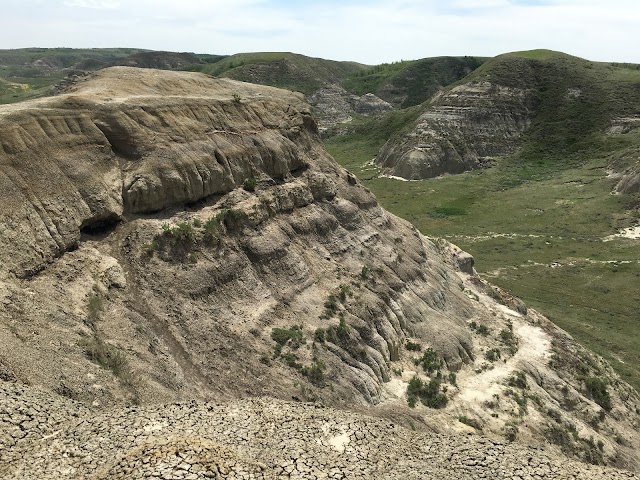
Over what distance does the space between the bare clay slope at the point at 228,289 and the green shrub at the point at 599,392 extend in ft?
0.39

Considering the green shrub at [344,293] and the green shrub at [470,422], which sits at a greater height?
the green shrub at [344,293]

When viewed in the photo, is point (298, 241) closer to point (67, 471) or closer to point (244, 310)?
point (244, 310)

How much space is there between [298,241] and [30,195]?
1576cm

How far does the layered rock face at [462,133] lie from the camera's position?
113m

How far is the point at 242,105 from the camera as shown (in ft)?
123

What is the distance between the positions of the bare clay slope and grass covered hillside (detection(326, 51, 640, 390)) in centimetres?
1467

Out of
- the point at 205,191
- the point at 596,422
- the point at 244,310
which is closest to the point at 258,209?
the point at 205,191

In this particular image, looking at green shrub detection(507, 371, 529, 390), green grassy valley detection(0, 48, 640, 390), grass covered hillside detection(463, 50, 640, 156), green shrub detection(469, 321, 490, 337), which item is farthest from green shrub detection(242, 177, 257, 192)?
grass covered hillside detection(463, 50, 640, 156)

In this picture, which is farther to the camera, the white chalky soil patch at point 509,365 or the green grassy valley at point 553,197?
the green grassy valley at point 553,197

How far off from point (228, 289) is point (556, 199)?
256 feet

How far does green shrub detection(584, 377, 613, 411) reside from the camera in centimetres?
3434

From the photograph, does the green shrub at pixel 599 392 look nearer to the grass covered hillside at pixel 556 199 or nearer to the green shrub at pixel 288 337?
the grass covered hillside at pixel 556 199

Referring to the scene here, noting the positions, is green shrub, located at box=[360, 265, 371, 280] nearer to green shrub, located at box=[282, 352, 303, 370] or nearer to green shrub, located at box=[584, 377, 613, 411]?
green shrub, located at box=[282, 352, 303, 370]

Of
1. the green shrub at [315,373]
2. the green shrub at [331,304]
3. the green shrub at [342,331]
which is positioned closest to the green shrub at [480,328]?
the green shrub at [331,304]
